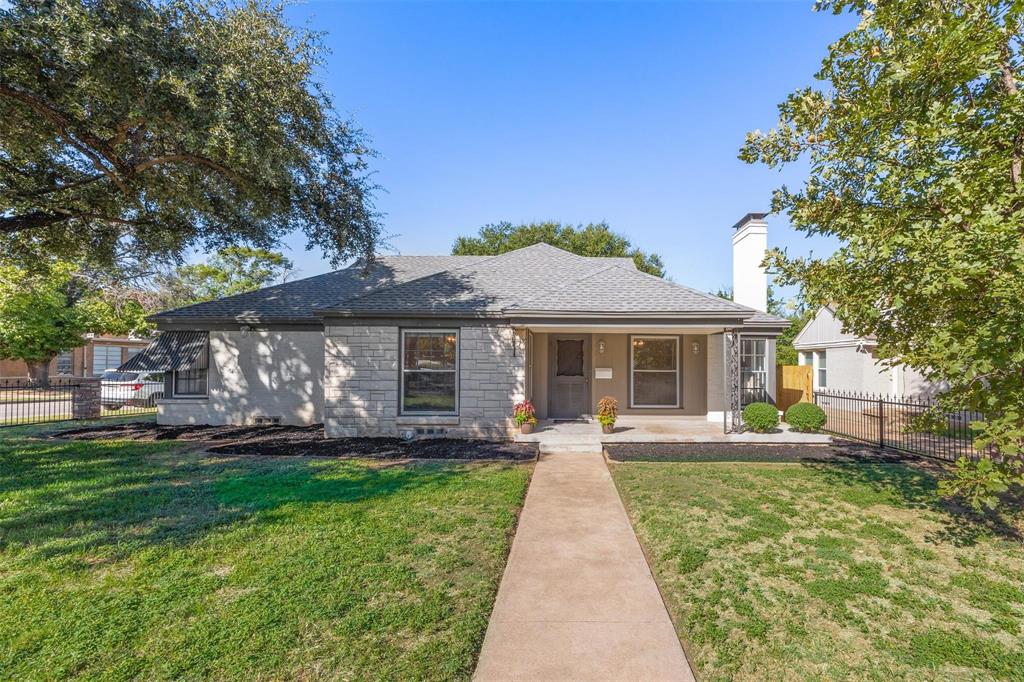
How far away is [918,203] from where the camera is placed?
4324mm

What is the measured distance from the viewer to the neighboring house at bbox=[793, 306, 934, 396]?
628 inches

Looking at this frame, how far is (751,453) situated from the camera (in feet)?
28.5

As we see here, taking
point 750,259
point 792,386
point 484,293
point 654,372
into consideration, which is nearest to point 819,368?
point 792,386

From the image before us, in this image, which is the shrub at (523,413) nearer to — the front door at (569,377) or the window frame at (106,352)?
the front door at (569,377)

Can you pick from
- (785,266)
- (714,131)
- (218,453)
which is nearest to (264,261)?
(218,453)

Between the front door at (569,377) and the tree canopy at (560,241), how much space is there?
83.6 feet

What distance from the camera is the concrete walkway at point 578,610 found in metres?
2.83

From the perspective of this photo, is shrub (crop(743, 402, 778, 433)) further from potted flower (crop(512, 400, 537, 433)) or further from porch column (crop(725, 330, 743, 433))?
potted flower (crop(512, 400, 537, 433))

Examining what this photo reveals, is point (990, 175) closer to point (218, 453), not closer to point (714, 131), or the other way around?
point (714, 131)

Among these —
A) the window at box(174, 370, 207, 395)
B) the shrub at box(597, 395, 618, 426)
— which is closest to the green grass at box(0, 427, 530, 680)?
the shrub at box(597, 395, 618, 426)

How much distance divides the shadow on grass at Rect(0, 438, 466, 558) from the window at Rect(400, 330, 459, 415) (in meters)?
2.61

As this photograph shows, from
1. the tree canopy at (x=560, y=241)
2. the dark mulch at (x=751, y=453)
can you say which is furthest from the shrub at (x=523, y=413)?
the tree canopy at (x=560, y=241)

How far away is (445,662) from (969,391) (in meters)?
5.17

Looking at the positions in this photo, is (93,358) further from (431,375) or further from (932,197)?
(932,197)
